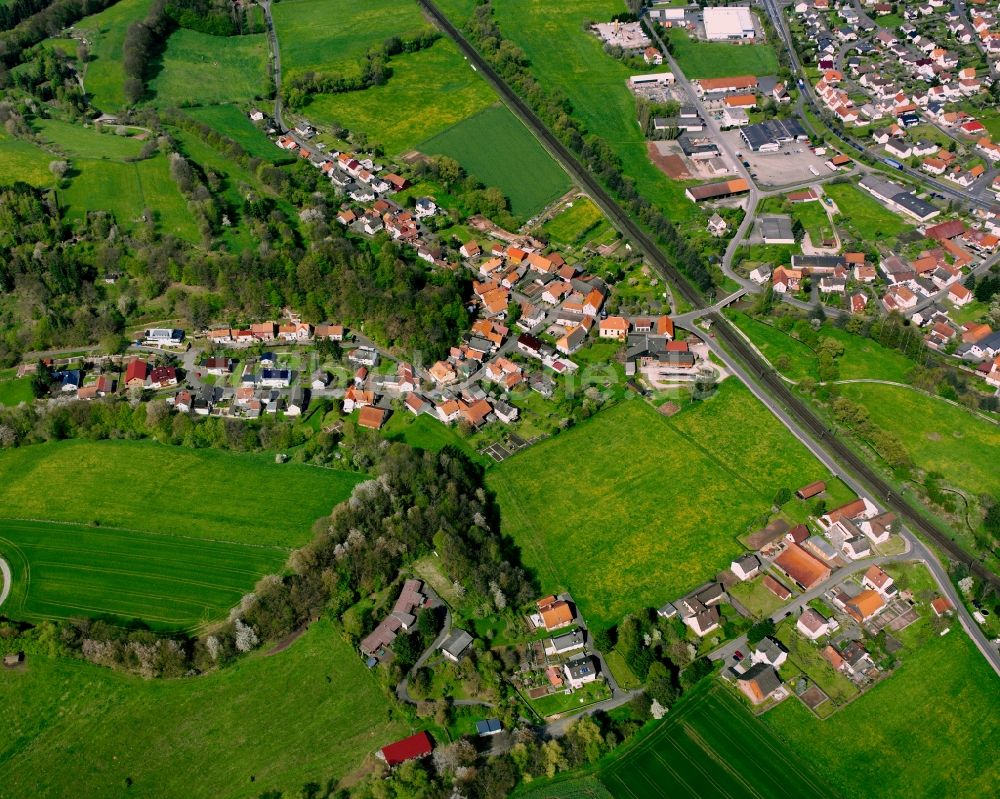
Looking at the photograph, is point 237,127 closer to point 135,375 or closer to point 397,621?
point 135,375

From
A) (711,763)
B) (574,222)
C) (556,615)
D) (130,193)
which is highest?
(130,193)

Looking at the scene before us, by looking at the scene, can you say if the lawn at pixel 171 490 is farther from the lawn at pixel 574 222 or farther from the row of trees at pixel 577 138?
the row of trees at pixel 577 138

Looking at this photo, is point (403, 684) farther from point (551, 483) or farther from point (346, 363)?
point (346, 363)

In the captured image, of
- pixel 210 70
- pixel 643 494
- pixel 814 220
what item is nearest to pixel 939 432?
pixel 643 494

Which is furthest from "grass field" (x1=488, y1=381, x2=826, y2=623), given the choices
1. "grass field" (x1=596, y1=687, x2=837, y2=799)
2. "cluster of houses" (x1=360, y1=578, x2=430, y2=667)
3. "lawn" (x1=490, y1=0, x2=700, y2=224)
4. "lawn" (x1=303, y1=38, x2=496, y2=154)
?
"lawn" (x1=303, y1=38, x2=496, y2=154)

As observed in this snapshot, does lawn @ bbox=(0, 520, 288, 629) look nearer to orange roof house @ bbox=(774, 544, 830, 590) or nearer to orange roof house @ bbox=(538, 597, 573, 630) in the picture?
orange roof house @ bbox=(538, 597, 573, 630)

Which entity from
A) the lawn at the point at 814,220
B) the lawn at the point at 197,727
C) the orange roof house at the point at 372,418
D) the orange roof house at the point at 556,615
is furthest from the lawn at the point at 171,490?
the lawn at the point at 814,220
